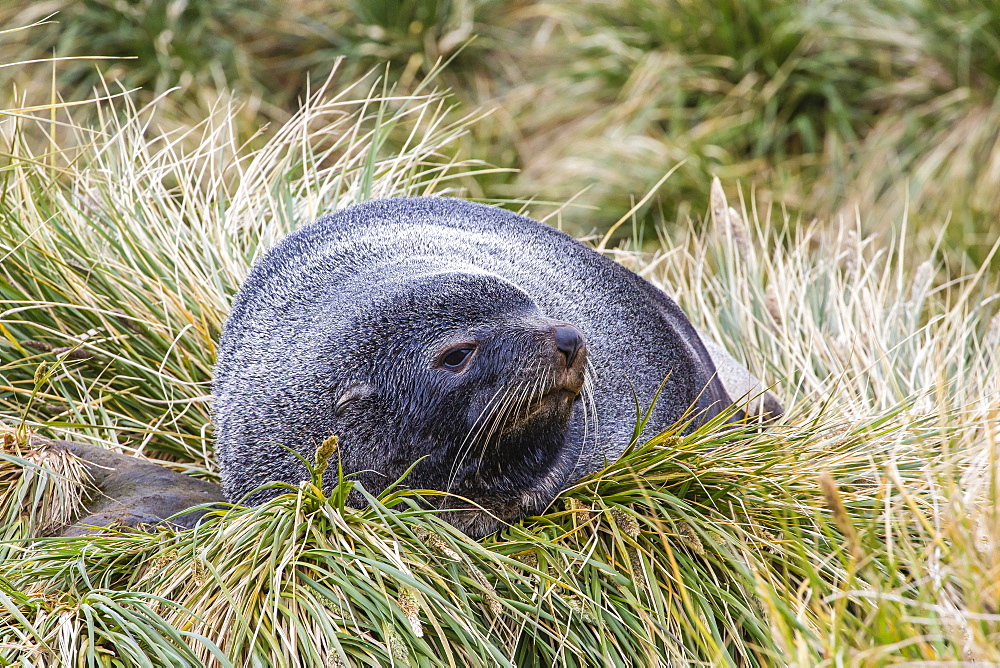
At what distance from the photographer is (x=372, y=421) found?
9.62ft

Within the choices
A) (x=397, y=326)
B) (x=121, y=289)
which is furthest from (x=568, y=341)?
(x=121, y=289)

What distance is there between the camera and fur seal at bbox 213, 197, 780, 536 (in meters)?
2.87

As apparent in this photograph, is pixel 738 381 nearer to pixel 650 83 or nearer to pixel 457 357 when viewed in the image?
pixel 457 357

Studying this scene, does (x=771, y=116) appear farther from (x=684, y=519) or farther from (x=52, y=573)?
(x=52, y=573)

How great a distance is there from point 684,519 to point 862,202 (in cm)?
497

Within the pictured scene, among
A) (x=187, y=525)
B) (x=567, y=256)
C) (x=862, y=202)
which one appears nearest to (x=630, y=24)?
(x=862, y=202)

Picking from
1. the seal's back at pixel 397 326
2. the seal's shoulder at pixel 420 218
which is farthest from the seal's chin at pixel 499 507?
the seal's shoulder at pixel 420 218

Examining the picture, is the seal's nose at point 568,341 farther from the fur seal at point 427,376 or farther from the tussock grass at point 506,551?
the tussock grass at point 506,551

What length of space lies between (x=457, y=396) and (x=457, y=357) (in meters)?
0.11

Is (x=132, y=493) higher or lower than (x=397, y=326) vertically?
lower

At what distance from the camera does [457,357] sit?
9.50 ft

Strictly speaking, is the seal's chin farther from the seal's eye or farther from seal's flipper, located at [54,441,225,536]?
seal's flipper, located at [54,441,225,536]

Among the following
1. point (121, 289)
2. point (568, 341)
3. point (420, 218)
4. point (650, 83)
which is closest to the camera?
point (568, 341)

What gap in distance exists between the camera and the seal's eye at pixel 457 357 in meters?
2.89
